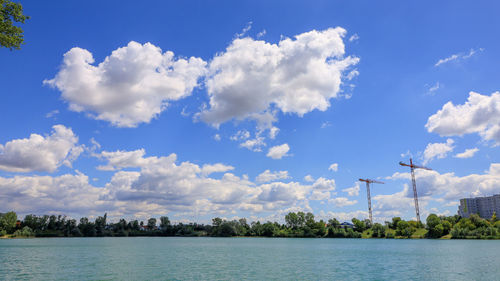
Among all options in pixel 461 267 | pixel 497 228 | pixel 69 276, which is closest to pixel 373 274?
pixel 461 267

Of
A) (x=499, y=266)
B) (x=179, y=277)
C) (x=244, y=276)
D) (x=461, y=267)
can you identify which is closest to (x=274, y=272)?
(x=244, y=276)

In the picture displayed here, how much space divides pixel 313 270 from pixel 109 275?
33.8m

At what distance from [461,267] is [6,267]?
274ft

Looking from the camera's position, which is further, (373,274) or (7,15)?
(373,274)

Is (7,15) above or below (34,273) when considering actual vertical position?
above

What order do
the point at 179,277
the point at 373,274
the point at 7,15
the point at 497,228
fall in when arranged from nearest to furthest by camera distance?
the point at 7,15 → the point at 179,277 → the point at 373,274 → the point at 497,228

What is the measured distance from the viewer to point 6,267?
188 ft

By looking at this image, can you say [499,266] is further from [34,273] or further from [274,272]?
[34,273]

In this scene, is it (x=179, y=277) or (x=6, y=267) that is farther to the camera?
(x=6, y=267)

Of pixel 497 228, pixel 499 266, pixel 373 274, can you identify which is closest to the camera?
pixel 373 274

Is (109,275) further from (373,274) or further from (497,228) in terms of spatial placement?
(497,228)

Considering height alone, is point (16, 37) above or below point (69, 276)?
above

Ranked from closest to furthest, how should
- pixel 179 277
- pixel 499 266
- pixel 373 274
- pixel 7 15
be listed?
1. pixel 7 15
2. pixel 179 277
3. pixel 373 274
4. pixel 499 266

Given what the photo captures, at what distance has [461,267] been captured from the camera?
62.4 meters
